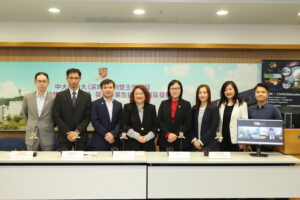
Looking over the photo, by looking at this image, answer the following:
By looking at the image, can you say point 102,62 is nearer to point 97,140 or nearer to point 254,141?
point 97,140

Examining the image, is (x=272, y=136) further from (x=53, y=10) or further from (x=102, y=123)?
(x=53, y=10)

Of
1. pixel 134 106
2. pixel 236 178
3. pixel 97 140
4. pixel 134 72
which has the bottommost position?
pixel 236 178

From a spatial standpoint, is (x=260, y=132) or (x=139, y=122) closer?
(x=260, y=132)

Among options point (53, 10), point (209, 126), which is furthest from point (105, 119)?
point (53, 10)

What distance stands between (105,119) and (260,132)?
1761mm

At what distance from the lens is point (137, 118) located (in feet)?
11.9

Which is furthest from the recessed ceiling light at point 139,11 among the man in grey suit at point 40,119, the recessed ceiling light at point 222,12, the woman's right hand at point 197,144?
the woman's right hand at point 197,144

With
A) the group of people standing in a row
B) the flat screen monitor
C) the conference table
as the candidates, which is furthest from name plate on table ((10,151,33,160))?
the flat screen monitor

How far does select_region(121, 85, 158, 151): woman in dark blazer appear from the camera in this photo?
11.9 feet

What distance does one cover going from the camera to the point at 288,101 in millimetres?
5273

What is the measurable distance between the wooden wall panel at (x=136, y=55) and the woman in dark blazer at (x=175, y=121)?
1.66 metres

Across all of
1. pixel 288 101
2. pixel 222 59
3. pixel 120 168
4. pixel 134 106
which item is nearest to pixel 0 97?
pixel 134 106

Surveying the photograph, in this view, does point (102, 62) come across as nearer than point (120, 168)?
No

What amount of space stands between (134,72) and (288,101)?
2695mm
